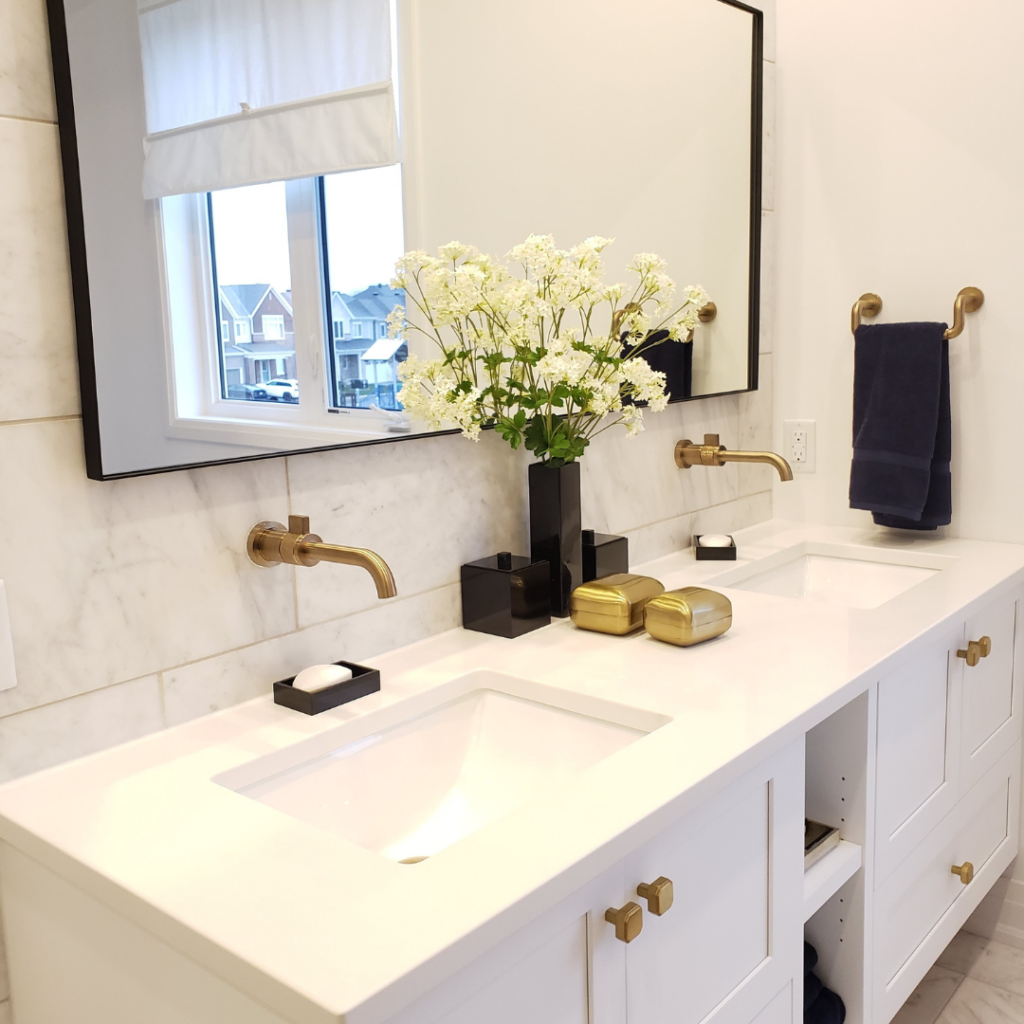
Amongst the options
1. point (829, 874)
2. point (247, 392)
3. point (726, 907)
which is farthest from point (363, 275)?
point (829, 874)

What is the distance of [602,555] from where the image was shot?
1.57 m

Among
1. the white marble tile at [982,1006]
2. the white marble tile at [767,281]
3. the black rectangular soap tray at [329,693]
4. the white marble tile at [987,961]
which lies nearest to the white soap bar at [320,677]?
the black rectangular soap tray at [329,693]

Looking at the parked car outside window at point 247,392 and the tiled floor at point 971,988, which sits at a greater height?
the parked car outside window at point 247,392

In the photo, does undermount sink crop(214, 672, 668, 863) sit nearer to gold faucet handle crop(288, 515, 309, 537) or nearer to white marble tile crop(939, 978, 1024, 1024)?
gold faucet handle crop(288, 515, 309, 537)

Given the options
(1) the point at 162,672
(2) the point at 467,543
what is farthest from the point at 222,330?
(2) the point at 467,543

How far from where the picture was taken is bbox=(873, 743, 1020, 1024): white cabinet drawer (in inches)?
57.7

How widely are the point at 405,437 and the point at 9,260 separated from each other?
54cm

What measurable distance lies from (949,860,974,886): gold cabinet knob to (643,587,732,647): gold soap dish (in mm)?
663

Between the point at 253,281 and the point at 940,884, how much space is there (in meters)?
1.40

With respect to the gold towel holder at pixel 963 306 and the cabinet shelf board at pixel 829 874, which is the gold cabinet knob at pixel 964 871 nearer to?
the cabinet shelf board at pixel 829 874

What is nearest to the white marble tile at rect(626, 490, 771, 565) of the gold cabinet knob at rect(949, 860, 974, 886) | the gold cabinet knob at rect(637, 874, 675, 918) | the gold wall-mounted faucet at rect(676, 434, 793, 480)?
the gold wall-mounted faucet at rect(676, 434, 793, 480)

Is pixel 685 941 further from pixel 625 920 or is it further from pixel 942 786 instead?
pixel 942 786

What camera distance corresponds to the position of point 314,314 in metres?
1.24

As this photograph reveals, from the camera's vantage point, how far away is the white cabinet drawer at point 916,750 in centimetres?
139
